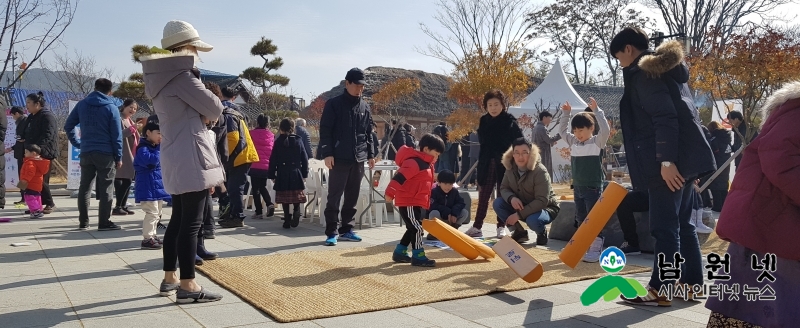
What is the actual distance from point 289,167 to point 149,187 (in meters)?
2.44

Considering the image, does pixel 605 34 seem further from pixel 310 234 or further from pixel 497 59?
pixel 310 234

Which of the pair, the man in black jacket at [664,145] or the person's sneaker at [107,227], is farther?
the person's sneaker at [107,227]

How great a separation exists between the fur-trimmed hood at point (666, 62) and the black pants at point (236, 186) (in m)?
5.55

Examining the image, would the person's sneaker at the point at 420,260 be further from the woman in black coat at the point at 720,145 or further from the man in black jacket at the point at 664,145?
the woman in black coat at the point at 720,145

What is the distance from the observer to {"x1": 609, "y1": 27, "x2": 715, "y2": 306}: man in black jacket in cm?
394

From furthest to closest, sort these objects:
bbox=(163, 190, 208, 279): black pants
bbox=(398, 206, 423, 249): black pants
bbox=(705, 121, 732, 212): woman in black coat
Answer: bbox=(705, 121, 732, 212): woman in black coat < bbox=(398, 206, 423, 249): black pants < bbox=(163, 190, 208, 279): black pants

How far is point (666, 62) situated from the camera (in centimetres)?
394

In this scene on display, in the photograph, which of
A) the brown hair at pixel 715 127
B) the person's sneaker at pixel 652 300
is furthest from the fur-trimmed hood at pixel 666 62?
the brown hair at pixel 715 127

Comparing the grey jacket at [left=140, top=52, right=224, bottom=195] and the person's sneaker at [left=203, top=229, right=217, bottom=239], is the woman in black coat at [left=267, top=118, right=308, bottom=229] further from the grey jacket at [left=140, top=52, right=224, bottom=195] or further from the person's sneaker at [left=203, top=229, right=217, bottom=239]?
the grey jacket at [left=140, top=52, right=224, bottom=195]

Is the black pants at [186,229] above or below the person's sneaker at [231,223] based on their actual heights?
above

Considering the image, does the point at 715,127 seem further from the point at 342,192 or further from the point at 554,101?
the point at 554,101

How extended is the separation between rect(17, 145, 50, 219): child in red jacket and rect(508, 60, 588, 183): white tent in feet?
39.3

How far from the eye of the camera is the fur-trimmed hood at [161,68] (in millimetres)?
4160

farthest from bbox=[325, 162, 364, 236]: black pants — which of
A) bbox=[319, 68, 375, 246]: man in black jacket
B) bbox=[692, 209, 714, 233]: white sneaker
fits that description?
bbox=[692, 209, 714, 233]: white sneaker
